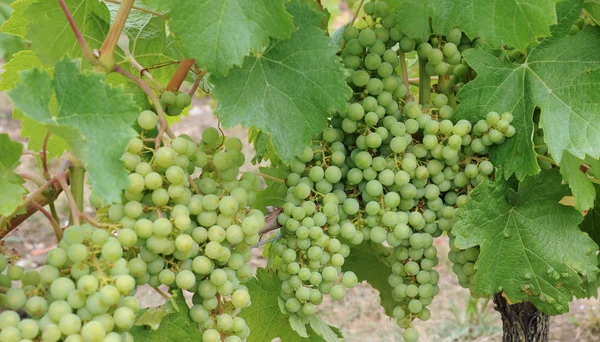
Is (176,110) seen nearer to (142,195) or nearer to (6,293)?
(142,195)

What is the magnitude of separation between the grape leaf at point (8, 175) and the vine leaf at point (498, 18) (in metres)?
0.72

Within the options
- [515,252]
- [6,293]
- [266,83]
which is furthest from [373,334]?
[6,293]

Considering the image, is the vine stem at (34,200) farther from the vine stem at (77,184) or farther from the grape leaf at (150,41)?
the grape leaf at (150,41)

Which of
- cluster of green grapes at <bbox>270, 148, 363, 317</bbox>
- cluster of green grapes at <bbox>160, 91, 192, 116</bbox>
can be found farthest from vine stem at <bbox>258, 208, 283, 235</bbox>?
cluster of green grapes at <bbox>160, 91, 192, 116</bbox>

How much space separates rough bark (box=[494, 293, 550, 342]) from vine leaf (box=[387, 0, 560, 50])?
768 millimetres

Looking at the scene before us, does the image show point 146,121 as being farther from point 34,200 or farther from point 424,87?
point 424,87

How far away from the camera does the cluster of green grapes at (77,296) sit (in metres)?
0.85

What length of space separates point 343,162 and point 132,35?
1.91 feet

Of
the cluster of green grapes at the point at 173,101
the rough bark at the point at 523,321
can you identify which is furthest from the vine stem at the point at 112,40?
the rough bark at the point at 523,321

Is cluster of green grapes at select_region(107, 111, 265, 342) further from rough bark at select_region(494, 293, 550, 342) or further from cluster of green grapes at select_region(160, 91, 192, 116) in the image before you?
rough bark at select_region(494, 293, 550, 342)

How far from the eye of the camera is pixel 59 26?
1.37 meters

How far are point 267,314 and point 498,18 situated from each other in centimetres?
80

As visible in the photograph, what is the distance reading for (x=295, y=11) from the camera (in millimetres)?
1179

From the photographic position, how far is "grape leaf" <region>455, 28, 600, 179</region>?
1.23 m
